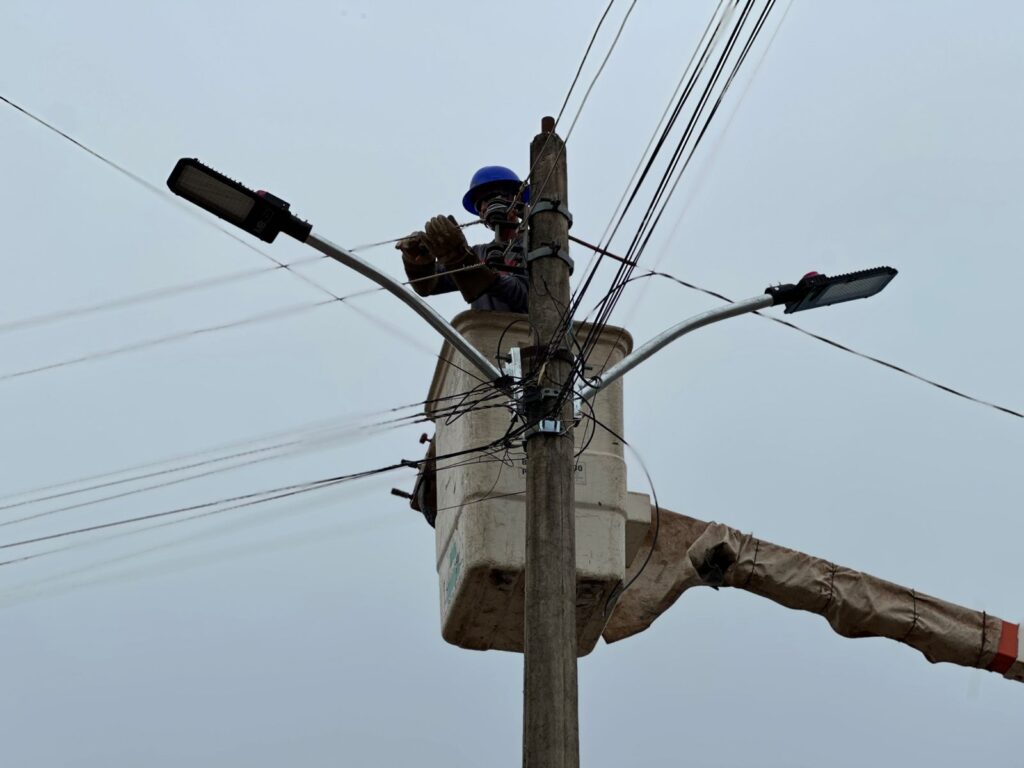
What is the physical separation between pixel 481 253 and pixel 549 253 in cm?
158

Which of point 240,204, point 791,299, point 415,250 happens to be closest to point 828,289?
point 791,299

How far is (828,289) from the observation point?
7.40 m

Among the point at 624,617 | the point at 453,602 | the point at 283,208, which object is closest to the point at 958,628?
the point at 624,617

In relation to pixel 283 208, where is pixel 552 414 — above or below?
below

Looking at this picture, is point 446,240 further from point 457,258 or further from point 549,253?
point 549,253

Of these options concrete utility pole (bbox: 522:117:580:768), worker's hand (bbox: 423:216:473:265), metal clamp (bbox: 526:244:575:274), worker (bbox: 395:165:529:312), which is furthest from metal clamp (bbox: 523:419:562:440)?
worker's hand (bbox: 423:216:473:265)

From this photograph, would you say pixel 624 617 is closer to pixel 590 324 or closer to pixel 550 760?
pixel 590 324

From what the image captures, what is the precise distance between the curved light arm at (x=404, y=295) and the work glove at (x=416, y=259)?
128 cm

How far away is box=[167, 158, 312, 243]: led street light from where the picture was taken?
654 centimetres

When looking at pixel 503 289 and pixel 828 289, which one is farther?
pixel 503 289

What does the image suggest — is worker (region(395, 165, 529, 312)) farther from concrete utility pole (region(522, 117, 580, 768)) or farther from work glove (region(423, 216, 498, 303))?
concrete utility pole (region(522, 117, 580, 768))

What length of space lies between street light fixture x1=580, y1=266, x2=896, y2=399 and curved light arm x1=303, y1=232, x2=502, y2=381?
1.74 ft

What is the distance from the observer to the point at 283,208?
263 inches

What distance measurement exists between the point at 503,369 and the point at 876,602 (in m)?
3.09
